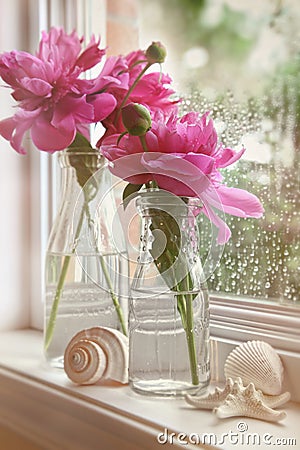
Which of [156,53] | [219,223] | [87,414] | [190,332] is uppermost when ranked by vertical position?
[156,53]

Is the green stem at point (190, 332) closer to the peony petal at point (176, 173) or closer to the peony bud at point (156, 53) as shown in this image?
the peony petal at point (176, 173)

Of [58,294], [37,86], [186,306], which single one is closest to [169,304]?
[186,306]

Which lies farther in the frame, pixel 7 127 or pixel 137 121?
pixel 7 127

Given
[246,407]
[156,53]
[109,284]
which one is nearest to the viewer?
[246,407]

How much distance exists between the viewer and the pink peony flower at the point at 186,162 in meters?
0.79

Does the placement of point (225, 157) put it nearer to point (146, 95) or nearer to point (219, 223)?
point (219, 223)

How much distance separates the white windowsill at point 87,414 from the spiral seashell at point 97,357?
16 millimetres

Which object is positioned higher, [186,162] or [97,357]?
[186,162]

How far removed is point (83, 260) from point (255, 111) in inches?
12.9

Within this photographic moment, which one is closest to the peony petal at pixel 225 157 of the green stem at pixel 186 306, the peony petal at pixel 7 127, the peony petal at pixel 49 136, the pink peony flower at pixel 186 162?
the pink peony flower at pixel 186 162

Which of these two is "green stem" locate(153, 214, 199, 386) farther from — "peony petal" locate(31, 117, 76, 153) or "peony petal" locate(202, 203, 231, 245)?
"peony petal" locate(31, 117, 76, 153)

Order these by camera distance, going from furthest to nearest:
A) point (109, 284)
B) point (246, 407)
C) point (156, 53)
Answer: point (109, 284) < point (156, 53) < point (246, 407)

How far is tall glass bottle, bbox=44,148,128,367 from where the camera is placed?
1.00 meters

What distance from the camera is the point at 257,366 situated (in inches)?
32.5
